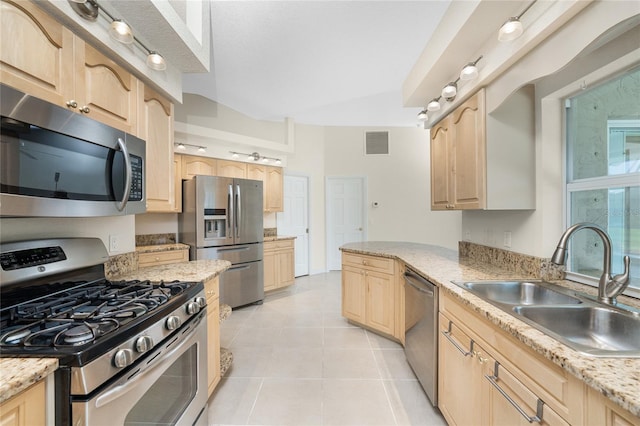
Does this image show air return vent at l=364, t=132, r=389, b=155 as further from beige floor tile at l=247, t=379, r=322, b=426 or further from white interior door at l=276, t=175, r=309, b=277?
beige floor tile at l=247, t=379, r=322, b=426

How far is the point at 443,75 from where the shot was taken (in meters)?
2.20

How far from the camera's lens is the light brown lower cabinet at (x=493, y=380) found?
0.84 metres

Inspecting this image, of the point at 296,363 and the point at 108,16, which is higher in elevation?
the point at 108,16

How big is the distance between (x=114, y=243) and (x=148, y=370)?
1004 mm

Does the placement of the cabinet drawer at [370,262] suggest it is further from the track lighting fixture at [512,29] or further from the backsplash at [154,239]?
the backsplash at [154,239]

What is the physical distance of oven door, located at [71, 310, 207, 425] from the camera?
87cm

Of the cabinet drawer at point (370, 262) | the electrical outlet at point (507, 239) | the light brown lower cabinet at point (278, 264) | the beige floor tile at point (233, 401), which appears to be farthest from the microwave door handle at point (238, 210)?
the electrical outlet at point (507, 239)

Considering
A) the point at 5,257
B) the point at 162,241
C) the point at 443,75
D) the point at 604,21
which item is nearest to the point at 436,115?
the point at 443,75

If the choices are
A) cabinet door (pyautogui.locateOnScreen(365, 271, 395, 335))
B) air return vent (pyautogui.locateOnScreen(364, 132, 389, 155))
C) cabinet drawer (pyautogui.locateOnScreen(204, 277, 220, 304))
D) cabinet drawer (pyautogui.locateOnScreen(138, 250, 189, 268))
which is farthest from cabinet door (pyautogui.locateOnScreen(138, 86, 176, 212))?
air return vent (pyautogui.locateOnScreen(364, 132, 389, 155))

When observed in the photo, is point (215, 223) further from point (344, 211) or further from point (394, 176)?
point (394, 176)

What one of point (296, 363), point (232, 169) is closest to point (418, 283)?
point (296, 363)

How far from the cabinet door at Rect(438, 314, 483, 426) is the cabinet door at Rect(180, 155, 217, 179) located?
345 centimetres

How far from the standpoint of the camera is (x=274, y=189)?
473 cm

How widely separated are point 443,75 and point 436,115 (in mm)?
400
